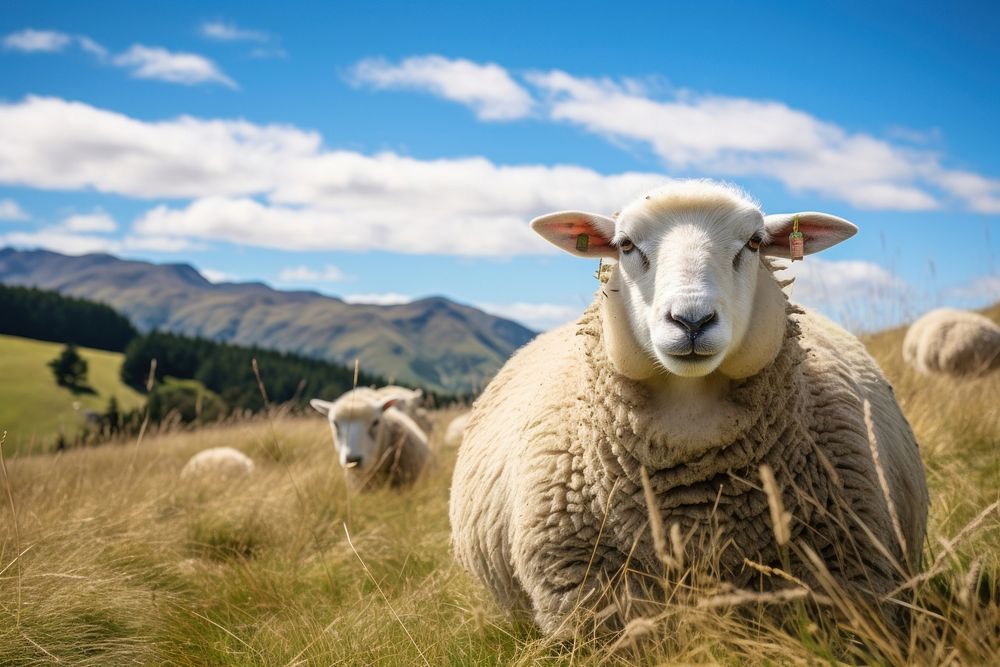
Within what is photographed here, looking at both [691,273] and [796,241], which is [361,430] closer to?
[796,241]

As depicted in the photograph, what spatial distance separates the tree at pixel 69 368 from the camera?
8338 cm

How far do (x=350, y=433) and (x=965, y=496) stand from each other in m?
5.69

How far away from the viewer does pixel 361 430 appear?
8.46m

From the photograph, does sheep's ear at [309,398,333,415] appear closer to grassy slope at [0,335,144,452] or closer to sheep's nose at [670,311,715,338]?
sheep's nose at [670,311,715,338]

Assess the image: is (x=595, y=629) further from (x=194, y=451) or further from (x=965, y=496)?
(x=194, y=451)

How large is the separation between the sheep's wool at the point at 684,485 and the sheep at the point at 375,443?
479cm

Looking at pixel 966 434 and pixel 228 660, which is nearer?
pixel 228 660

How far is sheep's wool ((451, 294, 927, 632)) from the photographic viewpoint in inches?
121

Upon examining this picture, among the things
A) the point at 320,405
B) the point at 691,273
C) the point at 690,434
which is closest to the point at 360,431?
the point at 320,405

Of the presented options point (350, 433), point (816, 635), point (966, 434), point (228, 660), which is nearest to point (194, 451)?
point (350, 433)

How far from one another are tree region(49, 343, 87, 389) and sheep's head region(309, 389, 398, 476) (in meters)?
85.6

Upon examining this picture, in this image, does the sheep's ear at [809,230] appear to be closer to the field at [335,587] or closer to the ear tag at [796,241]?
the ear tag at [796,241]

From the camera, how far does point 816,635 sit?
2.58m

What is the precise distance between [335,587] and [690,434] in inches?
98.5
